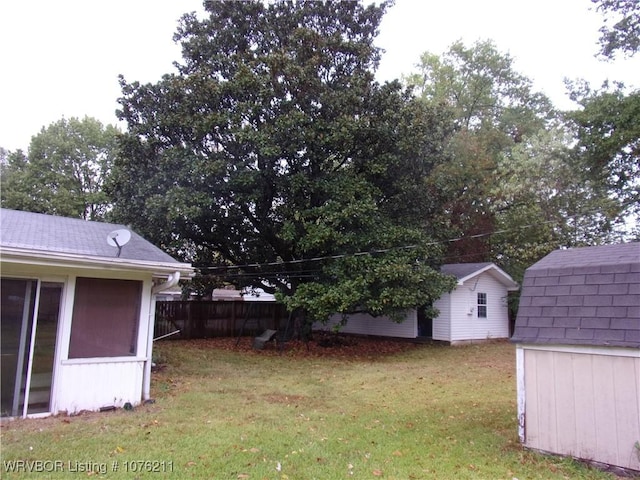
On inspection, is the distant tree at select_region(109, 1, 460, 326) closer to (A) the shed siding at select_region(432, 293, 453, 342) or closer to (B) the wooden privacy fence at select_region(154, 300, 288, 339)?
(A) the shed siding at select_region(432, 293, 453, 342)

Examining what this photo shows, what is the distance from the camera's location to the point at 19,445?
15.4ft

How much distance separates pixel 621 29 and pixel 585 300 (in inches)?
495

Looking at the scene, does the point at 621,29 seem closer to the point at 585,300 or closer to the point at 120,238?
the point at 585,300

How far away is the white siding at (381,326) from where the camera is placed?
17359 mm

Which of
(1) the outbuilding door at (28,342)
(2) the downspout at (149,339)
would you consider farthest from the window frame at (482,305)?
(1) the outbuilding door at (28,342)

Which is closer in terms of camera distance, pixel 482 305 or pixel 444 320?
pixel 444 320

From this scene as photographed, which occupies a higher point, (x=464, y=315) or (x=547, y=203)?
(x=547, y=203)

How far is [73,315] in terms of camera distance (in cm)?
622

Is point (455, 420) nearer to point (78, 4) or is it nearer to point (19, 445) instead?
point (19, 445)

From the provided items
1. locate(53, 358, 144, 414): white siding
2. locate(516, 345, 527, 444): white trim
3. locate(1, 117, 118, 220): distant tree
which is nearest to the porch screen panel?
locate(53, 358, 144, 414): white siding

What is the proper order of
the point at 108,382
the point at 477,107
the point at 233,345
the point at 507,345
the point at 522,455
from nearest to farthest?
the point at 522,455 → the point at 108,382 → the point at 233,345 → the point at 507,345 → the point at 477,107

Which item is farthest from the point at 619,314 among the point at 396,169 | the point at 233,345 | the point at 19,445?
the point at 233,345

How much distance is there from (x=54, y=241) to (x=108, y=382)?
88.9 inches

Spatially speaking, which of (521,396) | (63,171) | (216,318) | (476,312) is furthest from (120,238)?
(63,171)
